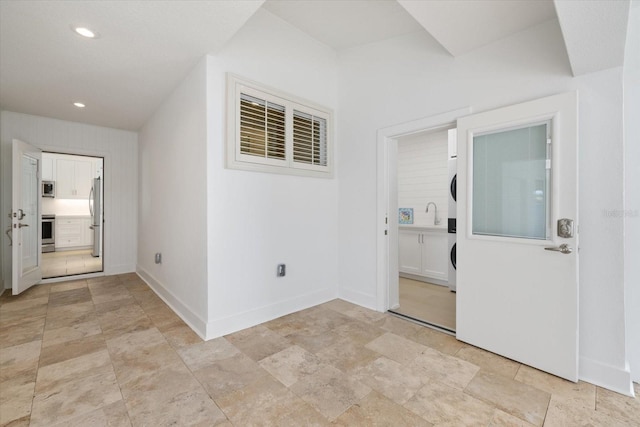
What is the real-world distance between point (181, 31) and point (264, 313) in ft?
8.64

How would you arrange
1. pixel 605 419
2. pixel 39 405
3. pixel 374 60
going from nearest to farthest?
pixel 605 419 → pixel 39 405 → pixel 374 60

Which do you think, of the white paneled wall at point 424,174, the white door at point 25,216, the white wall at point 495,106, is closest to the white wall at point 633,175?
the white wall at point 495,106

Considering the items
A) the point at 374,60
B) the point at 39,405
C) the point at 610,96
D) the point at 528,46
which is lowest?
the point at 39,405

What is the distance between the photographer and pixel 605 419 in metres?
1.58

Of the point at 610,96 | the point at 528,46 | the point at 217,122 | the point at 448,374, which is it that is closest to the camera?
the point at 610,96

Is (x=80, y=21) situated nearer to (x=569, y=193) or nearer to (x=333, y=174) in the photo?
(x=333, y=174)

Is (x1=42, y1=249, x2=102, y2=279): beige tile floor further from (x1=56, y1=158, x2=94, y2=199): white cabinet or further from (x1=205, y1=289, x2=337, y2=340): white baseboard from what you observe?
(x1=205, y1=289, x2=337, y2=340): white baseboard

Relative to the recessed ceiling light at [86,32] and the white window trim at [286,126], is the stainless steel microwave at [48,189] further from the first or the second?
the white window trim at [286,126]

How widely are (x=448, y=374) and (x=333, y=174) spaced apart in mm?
2438

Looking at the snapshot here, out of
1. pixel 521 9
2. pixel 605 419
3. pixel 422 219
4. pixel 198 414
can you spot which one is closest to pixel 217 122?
pixel 198 414

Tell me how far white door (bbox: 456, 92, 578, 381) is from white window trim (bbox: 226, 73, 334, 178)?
5.22ft

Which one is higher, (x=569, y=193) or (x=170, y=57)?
(x=170, y=57)

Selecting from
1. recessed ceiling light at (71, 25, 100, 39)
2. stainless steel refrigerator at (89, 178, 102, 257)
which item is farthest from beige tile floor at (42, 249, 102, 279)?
recessed ceiling light at (71, 25, 100, 39)

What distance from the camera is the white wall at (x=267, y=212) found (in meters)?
2.62
